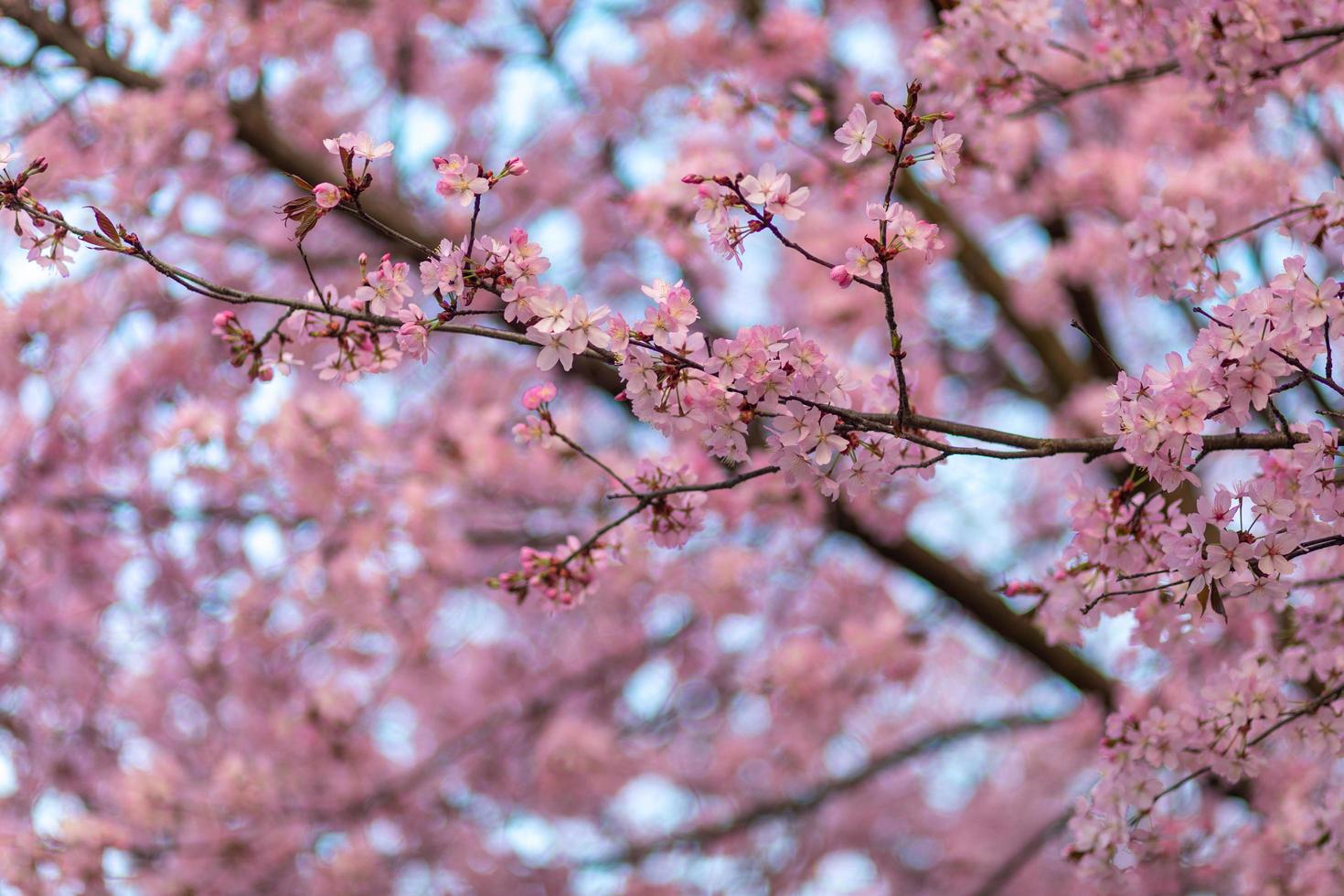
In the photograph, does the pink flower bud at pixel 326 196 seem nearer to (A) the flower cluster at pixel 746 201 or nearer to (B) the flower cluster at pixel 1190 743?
(A) the flower cluster at pixel 746 201

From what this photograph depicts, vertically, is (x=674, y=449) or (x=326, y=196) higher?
(x=674, y=449)

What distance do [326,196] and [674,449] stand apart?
10.5 feet

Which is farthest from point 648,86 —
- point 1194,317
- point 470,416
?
point 1194,317

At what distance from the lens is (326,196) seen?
185 centimetres

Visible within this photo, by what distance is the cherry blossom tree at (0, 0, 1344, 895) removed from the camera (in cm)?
197

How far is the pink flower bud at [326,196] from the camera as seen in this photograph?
6.04 feet

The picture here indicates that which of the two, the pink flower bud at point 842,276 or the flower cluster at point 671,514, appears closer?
the pink flower bud at point 842,276

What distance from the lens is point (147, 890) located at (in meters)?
4.79

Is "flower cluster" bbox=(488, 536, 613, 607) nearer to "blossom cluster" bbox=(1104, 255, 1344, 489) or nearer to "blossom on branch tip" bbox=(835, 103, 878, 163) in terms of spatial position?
"blossom on branch tip" bbox=(835, 103, 878, 163)

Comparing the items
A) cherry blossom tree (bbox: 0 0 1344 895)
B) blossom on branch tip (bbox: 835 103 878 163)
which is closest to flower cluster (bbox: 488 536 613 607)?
cherry blossom tree (bbox: 0 0 1344 895)

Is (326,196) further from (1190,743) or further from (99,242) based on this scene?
(1190,743)

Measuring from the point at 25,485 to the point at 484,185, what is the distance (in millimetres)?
4331

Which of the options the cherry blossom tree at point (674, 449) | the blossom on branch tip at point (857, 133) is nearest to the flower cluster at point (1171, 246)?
the cherry blossom tree at point (674, 449)

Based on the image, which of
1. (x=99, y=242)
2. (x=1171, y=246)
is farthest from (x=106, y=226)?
(x=1171, y=246)
